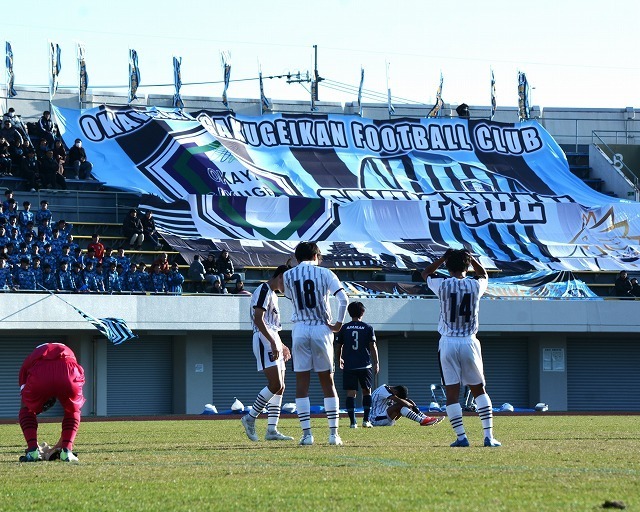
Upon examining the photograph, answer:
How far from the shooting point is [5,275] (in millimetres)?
31703

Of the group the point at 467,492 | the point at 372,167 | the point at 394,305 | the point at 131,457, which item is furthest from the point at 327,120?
the point at 467,492

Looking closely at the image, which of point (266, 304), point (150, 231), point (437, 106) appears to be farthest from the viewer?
point (437, 106)

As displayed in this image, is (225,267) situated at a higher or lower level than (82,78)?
lower

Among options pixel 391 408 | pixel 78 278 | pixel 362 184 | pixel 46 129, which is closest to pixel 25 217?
pixel 78 278

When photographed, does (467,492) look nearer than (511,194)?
Yes

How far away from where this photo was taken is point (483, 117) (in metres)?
49.9

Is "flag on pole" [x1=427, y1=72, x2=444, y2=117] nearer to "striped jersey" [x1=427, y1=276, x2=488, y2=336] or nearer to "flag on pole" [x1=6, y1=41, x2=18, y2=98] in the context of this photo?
"flag on pole" [x1=6, y1=41, x2=18, y2=98]

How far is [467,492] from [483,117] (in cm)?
4317

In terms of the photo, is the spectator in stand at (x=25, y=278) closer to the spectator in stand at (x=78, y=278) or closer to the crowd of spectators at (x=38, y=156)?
the spectator in stand at (x=78, y=278)

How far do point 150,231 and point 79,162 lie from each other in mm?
4360

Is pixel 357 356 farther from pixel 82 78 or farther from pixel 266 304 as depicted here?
pixel 82 78

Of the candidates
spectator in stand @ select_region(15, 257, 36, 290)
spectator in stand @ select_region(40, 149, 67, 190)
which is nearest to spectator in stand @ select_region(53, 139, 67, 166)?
spectator in stand @ select_region(40, 149, 67, 190)

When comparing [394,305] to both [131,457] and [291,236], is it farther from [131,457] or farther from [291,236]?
[131,457]

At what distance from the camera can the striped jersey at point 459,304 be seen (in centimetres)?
1236
